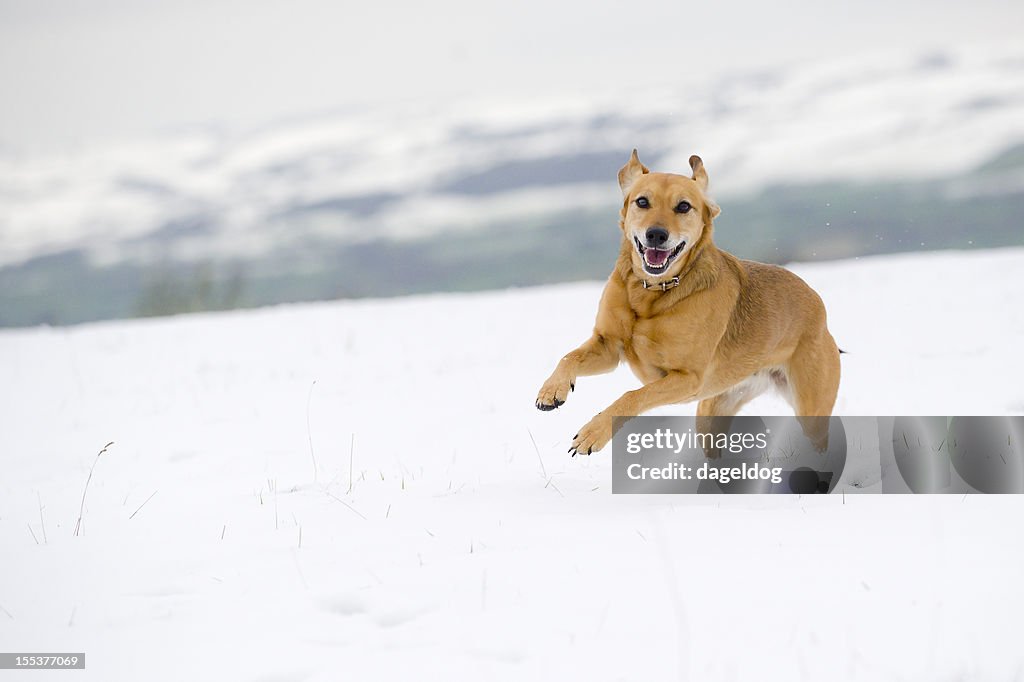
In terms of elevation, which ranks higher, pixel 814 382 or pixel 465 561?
pixel 814 382

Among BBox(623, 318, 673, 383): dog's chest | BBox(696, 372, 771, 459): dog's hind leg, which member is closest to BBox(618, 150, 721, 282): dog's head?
BBox(623, 318, 673, 383): dog's chest

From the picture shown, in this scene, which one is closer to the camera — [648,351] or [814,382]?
[648,351]

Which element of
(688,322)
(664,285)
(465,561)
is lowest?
(465,561)

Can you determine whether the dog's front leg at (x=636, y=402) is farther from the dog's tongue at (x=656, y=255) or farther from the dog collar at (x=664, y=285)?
the dog's tongue at (x=656, y=255)

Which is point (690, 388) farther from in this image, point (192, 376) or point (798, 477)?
point (192, 376)

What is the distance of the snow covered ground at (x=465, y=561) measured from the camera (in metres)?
3.03

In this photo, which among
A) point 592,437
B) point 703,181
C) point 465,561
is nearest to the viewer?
point 465,561

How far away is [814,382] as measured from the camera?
19.6ft

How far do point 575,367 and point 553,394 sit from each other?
328 mm

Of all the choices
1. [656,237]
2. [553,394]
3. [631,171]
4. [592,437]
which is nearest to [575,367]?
[553,394]

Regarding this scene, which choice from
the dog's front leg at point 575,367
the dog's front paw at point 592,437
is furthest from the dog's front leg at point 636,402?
the dog's front leg at point 575,367

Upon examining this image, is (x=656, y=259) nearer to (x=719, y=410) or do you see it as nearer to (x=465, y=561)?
(x=719, y=410)

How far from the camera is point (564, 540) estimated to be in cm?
399

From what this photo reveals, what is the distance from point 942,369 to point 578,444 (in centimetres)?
558
